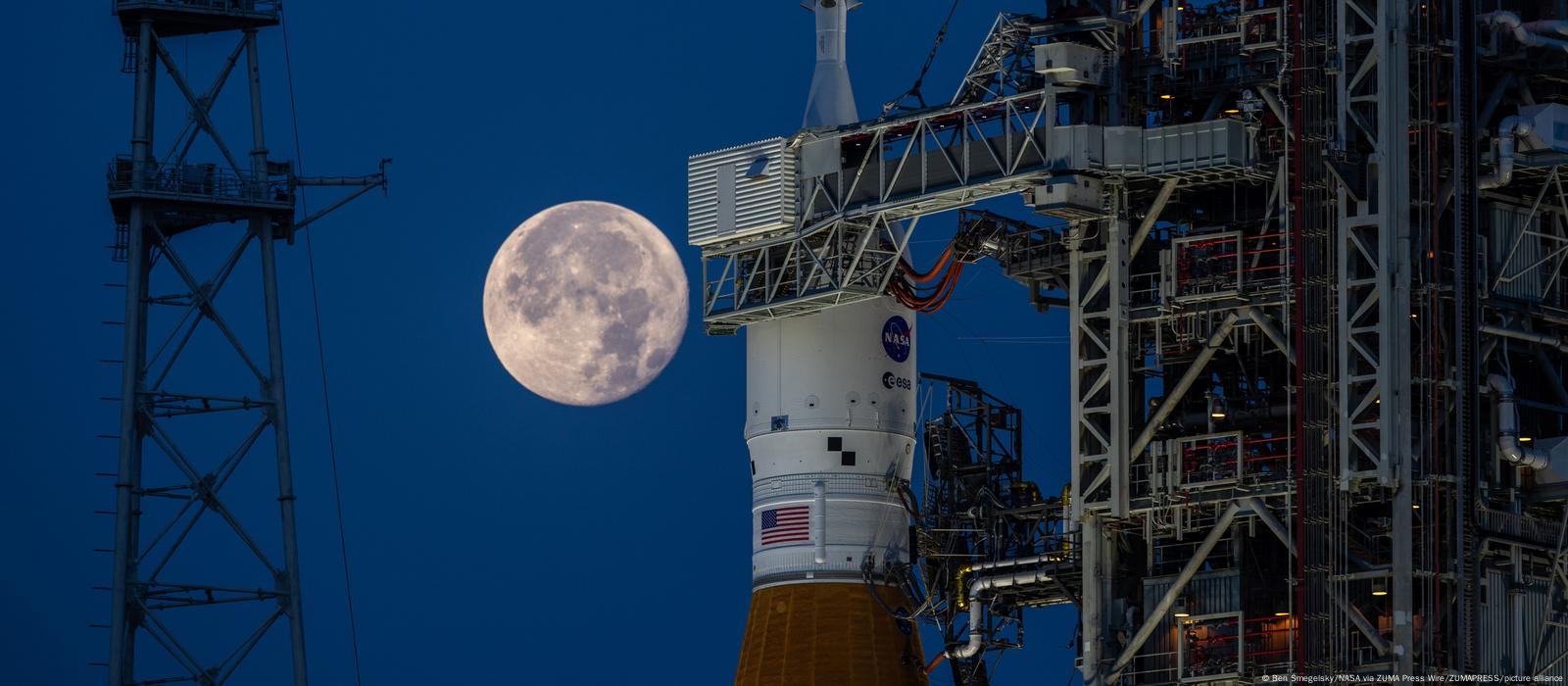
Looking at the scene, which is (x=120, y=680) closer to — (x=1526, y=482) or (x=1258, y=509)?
(x=1258, y=509)

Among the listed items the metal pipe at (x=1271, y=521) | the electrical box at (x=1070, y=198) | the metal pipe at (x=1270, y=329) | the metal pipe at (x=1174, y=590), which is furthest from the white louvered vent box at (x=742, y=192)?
the metal pipe at (x=1271, y=521)

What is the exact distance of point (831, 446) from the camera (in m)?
99.6

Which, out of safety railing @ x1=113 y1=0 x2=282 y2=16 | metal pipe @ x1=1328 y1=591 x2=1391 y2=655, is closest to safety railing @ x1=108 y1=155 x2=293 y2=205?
safety railing @ x1=113 y1=0 x2=282 y2=16

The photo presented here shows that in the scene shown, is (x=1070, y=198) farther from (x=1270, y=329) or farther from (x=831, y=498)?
(x=831, y=498)

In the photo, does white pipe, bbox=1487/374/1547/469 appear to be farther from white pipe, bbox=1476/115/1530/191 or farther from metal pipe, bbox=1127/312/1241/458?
metal pipe, bbox=1127/312/1241/458

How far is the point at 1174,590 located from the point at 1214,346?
19.2 ft

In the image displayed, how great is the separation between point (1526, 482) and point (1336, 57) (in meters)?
11.0

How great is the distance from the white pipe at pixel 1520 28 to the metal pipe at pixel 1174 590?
43.1 ft

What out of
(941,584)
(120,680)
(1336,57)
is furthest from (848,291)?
(120,680)

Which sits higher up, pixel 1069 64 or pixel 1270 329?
pixel 1069 64

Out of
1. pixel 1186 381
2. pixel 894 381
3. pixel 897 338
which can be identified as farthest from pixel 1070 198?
pixel 894 381

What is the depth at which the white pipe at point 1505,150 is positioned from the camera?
89.9 meters

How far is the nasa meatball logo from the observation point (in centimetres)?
10081

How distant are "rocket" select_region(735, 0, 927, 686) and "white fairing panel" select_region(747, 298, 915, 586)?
26mm
